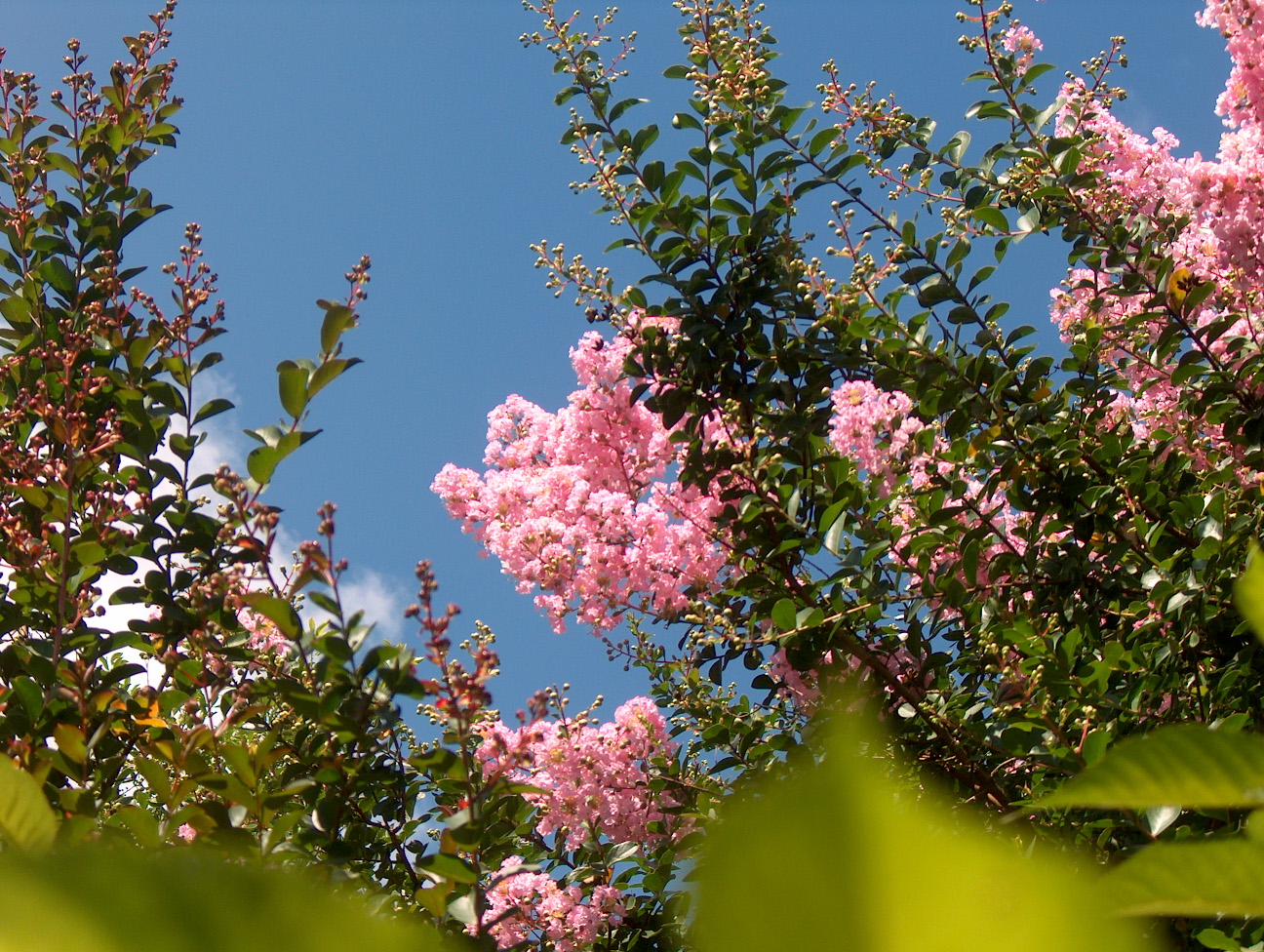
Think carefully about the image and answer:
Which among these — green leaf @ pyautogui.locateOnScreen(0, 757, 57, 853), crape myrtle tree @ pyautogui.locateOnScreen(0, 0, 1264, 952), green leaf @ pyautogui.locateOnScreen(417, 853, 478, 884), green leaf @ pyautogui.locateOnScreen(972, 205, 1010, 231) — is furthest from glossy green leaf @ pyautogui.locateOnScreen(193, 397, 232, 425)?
green leaf @ pyautogui.locateOnScreen(972, 205, 1010, 231)

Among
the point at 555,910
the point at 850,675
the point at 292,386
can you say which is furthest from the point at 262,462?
the point at 555,910

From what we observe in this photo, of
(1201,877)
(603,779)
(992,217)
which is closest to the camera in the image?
(1201,877)

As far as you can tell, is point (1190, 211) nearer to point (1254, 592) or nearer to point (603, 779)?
point (603, 779)

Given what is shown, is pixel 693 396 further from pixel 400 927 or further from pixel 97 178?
pixel 400 927

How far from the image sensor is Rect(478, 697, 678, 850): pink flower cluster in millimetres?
3410

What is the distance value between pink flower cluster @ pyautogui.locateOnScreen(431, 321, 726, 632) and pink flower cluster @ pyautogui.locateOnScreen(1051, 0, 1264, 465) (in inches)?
56.9

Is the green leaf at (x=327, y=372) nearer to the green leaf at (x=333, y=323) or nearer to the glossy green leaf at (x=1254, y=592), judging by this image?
the green leaf at (x=333, y=323)

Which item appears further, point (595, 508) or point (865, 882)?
point (595, 508)

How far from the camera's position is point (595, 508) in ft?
12.3

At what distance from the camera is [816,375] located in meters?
3.07

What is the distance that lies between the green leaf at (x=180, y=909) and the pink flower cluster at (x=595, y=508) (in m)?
2.82

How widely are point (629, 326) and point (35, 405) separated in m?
1.99

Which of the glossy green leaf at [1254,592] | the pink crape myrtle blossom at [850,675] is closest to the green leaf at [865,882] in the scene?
the glossy green leaf at [1254,592]

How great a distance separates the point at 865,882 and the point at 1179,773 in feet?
0.55
